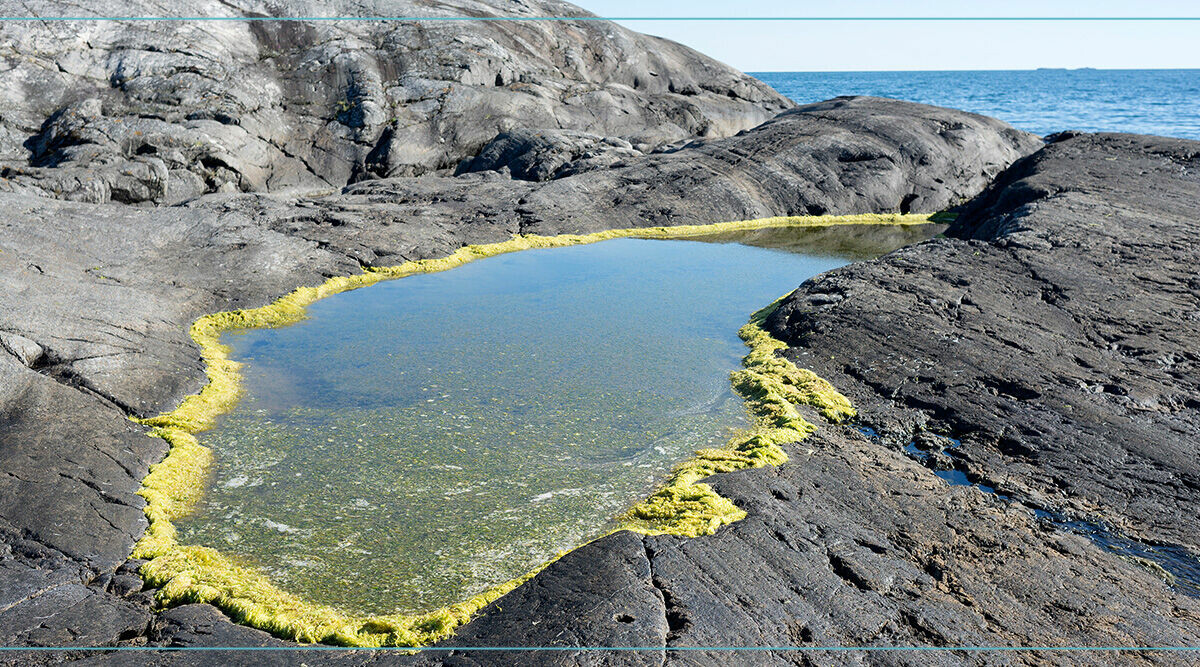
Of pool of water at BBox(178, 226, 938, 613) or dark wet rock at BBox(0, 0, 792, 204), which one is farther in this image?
dark wet rock at BBox(0, 0, 792, 204)

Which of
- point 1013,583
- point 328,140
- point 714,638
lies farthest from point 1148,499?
point 328,140

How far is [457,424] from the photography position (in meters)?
8.81

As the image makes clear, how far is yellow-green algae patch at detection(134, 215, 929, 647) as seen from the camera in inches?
222

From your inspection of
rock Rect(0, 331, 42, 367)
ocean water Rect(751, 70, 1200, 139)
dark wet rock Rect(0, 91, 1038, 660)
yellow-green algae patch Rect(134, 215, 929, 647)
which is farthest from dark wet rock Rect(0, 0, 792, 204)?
ocean water Rect(751, 70, 1200, 139)

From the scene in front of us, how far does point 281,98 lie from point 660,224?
1232cm

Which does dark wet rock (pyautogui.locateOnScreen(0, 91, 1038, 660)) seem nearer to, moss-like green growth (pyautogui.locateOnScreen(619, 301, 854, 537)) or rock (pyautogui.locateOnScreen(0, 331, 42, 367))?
rock (pyautogui.locateOnScreen(0, 331, 42, 367))

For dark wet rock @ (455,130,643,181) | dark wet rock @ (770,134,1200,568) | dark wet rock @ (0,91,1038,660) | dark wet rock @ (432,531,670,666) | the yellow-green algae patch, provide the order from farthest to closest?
1. dark wet rock @ (455,130,643,181)
2. dark wet rock @ (770,134,1200,568)
3. dark wet rock @ (0,91,1038,660)
4. the yellow-green algae patch
5. dark wet rock @ (432,531,670,666)

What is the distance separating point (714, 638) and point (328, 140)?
70.8ft

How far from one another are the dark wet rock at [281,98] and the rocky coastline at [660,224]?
0.10 m

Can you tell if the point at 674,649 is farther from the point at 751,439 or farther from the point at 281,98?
the point at 281,98

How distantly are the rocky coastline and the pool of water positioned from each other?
2.53ft

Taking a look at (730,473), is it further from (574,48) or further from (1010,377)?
(574,48)

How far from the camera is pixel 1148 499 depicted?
733 cm

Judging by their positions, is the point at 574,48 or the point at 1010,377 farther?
the point at 574,48
